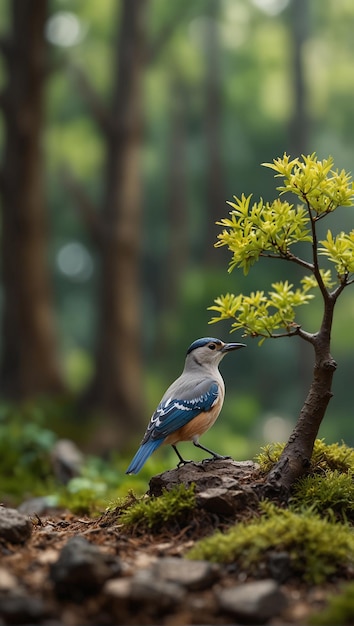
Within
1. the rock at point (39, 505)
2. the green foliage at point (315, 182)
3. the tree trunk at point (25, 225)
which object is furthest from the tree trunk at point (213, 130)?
the green foliage at point (315, 182)

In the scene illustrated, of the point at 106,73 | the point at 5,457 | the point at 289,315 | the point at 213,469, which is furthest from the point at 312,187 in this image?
the point at 106,73

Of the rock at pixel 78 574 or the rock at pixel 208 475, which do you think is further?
the rock at pixel 208 475

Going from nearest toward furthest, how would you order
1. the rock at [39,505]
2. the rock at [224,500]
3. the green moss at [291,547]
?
1. the green moss at [291,547]
2. the rock at [224,500]
3. the rock at [39,505]

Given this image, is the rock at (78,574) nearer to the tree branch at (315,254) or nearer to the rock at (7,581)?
the rock at (7,581)

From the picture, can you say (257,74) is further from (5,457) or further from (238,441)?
(5,457)

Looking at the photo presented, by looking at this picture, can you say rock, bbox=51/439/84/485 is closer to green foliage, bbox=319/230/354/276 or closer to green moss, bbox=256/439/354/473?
green moss, bbox=256/439/354/473

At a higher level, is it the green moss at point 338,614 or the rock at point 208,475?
the rock at point 208,475

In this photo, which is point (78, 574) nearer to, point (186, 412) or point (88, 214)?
point (186, 412)

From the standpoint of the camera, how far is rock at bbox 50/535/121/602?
9.40ft

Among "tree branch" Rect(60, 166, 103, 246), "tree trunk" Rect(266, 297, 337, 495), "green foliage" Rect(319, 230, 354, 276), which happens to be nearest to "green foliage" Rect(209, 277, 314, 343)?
"tree trunk" Rect(266, 297, 337, 495)

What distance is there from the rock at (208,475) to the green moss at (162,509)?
10cm

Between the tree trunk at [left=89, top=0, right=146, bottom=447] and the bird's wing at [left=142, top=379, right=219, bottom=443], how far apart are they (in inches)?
244

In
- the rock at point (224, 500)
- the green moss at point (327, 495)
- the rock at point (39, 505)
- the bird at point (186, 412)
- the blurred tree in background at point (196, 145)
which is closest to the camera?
the rock at point (224, 500)

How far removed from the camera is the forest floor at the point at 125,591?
2695 mm
